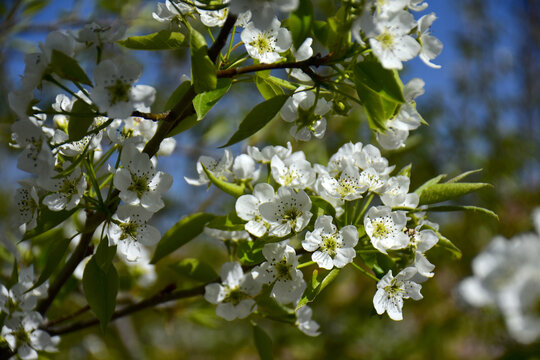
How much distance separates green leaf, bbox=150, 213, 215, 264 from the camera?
829mm

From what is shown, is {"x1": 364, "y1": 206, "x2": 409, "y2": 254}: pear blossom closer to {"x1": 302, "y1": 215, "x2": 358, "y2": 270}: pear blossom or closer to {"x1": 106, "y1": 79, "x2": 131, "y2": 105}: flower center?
{"x1": 302, "y1": 215, "x2": 358, "y2": 270}: pear blossom

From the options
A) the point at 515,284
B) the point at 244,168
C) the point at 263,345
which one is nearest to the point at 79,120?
the point at 244,168

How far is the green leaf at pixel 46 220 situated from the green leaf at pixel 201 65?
0.29 m

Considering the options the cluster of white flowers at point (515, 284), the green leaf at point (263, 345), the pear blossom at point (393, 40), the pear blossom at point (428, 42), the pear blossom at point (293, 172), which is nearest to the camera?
the pear blossom at point (393, 40)

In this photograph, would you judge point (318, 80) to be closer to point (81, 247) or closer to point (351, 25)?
point (351, 25)

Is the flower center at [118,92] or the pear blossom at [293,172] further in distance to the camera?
the pear blossom at [293,172]

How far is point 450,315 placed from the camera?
8.38 ft


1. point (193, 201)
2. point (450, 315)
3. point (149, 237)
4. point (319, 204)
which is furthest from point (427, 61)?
point (193, 201)

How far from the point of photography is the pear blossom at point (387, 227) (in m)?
0.71

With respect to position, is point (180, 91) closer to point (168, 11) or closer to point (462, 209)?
point (168, 11)

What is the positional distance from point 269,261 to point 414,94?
1.09ft

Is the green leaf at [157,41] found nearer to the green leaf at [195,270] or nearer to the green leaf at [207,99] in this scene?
the green leaf at [207,99]

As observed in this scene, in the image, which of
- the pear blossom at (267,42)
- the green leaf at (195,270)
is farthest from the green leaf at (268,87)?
the green leaf at (195,270)

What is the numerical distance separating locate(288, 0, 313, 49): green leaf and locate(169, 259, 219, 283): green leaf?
48 centimetres
